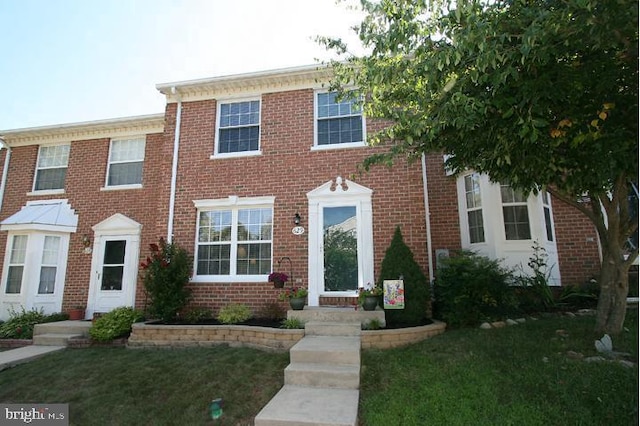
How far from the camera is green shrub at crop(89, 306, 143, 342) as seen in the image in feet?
25.5

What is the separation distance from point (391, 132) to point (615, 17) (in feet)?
7.99

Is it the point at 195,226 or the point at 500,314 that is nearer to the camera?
the point at 500,314

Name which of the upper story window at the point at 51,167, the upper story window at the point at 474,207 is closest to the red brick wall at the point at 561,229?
the upper story window at the point at 474,207

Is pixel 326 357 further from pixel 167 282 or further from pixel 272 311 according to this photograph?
pixel 167 282

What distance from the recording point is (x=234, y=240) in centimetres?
855

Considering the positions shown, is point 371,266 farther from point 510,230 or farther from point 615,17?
point 615,17

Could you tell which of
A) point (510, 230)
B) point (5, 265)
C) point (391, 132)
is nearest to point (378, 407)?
point (391, 132)

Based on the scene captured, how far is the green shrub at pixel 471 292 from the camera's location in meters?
6.70

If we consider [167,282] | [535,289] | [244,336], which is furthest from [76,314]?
[535,289]

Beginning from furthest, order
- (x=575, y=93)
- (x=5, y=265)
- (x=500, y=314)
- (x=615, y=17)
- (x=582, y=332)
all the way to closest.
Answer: (x=5, y=265) < (x=500, y=314) < (x=582, y=332) < (x=575, y=93) < (x=615, y=17)

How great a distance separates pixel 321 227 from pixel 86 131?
8630 millimetres

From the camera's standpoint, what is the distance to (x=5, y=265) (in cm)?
1001

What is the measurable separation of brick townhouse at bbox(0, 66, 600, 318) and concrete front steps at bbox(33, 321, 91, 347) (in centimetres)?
130

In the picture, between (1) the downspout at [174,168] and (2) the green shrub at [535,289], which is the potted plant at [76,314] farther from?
(2) the green shrub at [535,289]
